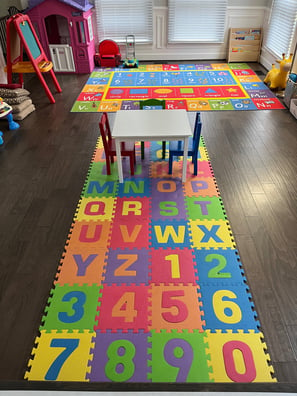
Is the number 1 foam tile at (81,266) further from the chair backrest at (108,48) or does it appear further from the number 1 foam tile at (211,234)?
the chair backrest at (108,48)

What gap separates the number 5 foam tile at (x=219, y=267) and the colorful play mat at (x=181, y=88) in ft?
10.8

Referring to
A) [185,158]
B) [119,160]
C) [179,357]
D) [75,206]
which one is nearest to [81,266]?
[75,206]

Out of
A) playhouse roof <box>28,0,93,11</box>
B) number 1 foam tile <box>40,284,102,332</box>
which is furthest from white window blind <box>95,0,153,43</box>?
number 1 foam tile <box>40,284,102,332</box>

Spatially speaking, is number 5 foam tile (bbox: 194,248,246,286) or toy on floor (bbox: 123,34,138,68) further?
toy on floor (bbox: 123,34,138,68)

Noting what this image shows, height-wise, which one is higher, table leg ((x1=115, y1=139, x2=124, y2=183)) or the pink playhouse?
the pink playhouse

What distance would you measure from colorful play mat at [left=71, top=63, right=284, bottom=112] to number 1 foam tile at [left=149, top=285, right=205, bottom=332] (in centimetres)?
373

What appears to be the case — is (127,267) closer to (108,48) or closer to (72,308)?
(72,308)

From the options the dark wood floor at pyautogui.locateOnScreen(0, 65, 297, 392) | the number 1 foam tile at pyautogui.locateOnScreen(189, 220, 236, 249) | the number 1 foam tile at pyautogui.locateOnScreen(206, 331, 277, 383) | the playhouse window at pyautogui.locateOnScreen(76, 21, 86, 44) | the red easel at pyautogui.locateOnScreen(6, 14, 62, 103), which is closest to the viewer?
the number 1 foam tile at pyautogui.locateOnScreen(206, 331, 277, 383)

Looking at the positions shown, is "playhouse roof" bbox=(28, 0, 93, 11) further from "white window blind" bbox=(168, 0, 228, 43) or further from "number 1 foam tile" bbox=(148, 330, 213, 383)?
"number 1 foam tile" bbox=(148, 330, 213, 383)

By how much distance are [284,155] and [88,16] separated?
17.3 feet

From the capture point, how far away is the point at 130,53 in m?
7.67

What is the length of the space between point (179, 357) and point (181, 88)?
17.2 feet

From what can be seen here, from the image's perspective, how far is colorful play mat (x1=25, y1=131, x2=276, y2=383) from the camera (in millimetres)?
2068

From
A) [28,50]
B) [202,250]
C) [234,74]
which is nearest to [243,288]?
[202,250]
